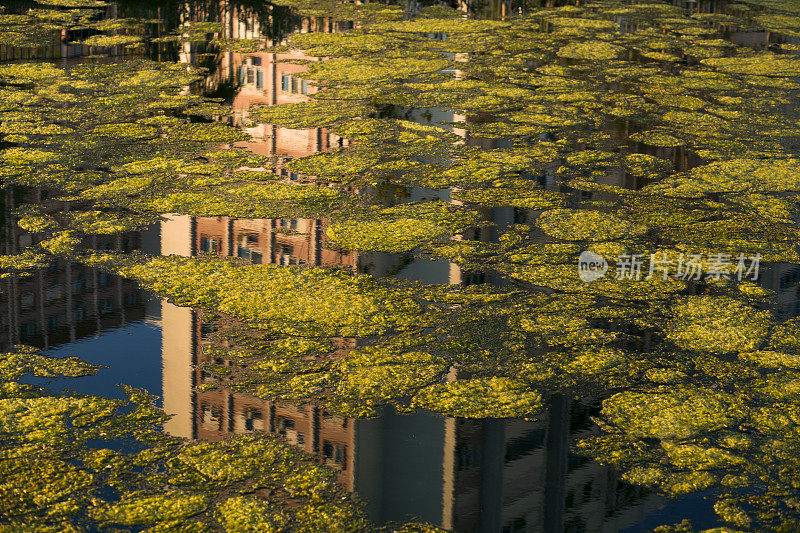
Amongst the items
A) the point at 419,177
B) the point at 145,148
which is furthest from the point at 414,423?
the point at 145,148

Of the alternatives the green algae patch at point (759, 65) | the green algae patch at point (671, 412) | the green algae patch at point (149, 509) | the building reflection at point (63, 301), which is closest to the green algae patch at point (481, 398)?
the green algae patch at point (671, 412)

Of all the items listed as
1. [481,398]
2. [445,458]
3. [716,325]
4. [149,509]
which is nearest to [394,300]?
[481,398]

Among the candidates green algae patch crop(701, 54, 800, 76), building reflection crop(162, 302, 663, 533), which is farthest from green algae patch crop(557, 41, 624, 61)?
building reflection crop(162, 302, 663, 533)

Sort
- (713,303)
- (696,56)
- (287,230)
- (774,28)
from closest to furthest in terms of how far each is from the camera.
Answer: (713,303), (287,230), (696,56), (774,28)

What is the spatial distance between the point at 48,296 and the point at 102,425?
2002 mm

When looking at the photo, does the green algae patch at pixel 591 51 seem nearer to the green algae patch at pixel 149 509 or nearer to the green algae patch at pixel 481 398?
the green algae patch at pixel 481 398

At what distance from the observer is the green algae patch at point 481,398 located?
5.48 metres

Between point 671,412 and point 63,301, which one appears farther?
point 63,301

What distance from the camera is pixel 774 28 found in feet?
58.0

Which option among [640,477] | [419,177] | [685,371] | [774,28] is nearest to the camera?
[640,477]

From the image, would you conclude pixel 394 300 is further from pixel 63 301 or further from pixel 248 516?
pixel 248 516

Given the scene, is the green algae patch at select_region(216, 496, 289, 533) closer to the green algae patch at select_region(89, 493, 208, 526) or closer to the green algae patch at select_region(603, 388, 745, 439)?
the green algae patch at select_region(89, 493, 208, 526)

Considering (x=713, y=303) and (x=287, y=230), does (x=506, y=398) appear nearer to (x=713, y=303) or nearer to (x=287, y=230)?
(x=713, y=303)

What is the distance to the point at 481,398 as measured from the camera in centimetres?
561
